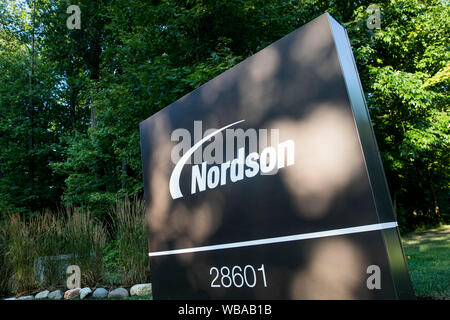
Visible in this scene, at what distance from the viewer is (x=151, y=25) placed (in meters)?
6.82

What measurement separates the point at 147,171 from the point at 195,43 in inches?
178

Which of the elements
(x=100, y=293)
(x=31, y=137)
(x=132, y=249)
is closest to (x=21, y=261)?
(x=100, y=293)

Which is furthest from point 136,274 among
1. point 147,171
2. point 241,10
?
point 241,10

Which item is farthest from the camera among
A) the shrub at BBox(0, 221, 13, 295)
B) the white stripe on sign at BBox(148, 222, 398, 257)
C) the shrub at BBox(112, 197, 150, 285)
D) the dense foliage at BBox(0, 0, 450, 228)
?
the dense foliage at BBox(0, 0, 450, 228)

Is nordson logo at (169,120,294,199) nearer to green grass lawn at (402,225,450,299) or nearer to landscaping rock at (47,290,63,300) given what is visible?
green grass lawn at (402,225,450,299)

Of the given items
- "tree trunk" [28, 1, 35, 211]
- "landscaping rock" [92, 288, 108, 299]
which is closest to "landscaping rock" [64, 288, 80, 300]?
"landscaping rock" [92, 288, 108, 299]

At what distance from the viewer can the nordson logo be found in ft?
6.95

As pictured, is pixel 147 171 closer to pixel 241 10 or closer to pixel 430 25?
pixel 241 10

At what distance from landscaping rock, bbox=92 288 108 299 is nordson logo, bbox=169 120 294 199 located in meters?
2.78

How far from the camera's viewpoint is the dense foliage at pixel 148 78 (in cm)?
665

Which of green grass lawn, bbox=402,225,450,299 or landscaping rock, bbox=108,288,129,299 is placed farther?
landscaping rock, bbox=108,288,129,299
